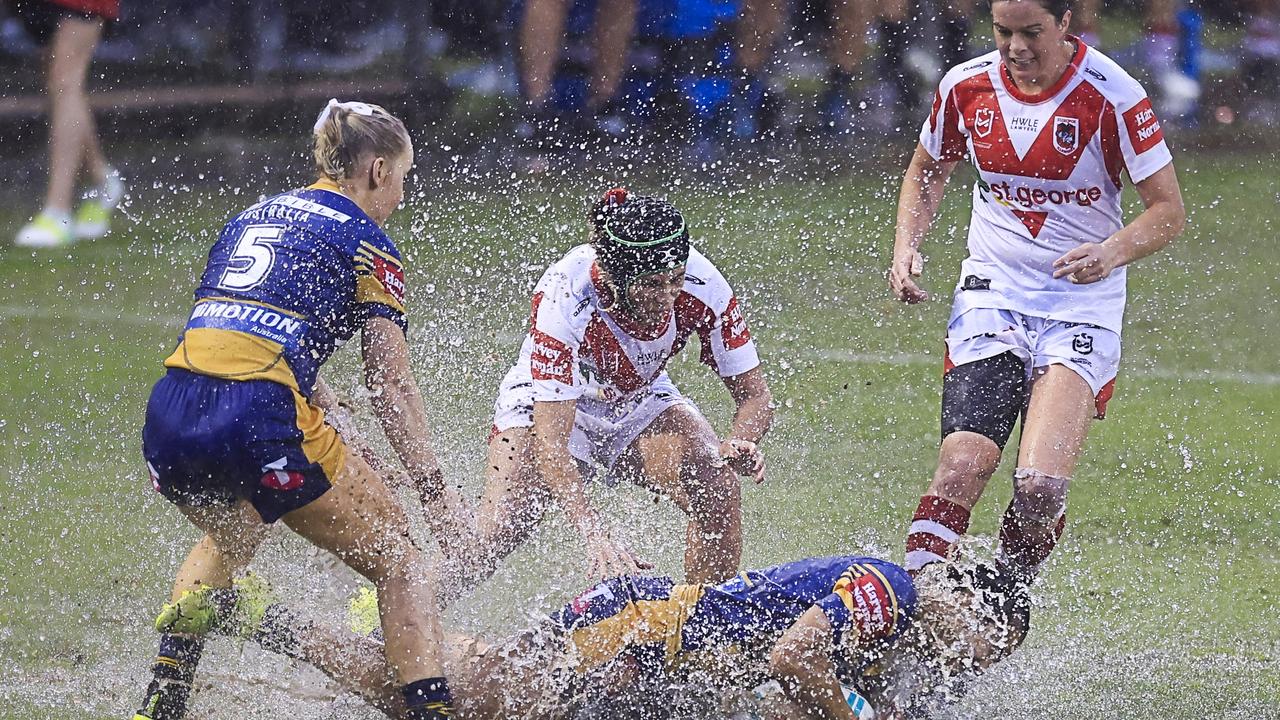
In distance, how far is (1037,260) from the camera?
5.77 meters

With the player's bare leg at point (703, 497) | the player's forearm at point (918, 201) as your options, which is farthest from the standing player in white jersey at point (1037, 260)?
the player's bare leg at point (703, 497)

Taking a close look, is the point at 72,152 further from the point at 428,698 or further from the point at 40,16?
the point at 428,698

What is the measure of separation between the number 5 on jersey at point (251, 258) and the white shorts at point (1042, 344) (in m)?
2.24

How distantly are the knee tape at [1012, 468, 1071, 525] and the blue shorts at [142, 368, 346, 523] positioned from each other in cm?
205

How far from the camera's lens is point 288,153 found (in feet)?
48.6

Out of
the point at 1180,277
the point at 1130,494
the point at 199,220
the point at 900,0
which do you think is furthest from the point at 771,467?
the point at 900,0

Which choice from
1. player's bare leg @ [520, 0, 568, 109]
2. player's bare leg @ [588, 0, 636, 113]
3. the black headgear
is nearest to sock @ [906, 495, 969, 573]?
the black headgear

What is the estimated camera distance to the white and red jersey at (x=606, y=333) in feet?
18.7

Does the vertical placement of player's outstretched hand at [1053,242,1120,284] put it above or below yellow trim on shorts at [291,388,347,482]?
above

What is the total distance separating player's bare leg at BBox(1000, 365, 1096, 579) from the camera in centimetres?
534

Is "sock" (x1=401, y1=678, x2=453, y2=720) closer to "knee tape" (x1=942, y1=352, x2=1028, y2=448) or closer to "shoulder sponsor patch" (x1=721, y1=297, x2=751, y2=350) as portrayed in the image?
"shoulder sponsor patch" (x1=721, y1=297, x2=751, y2=350)

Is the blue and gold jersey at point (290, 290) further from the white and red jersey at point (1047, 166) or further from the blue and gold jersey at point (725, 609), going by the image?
the white and red jersey at point (1047, 166)

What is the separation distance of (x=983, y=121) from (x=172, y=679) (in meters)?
3.06

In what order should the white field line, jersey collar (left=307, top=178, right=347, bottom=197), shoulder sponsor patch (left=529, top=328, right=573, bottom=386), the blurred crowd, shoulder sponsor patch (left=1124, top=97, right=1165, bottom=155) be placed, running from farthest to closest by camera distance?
the blurred crowd < the white field line < shoulder sponsor patch (left=529, top=328, right=573, bottom=386) < shoulder sponsor patch (left=1124, top=97, right=1165, bottom=155) < jersey collar (left=307, top=178, right=347, bottom=197)
